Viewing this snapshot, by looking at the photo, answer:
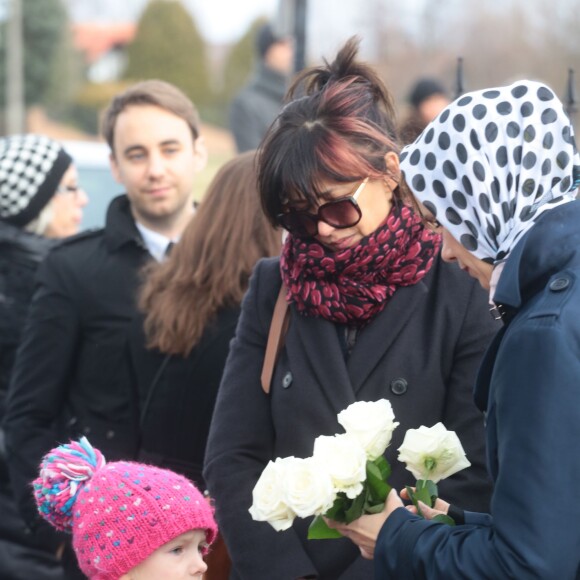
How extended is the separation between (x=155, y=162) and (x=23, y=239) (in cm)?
74

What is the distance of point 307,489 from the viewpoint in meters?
2.41

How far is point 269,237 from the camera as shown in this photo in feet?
13.3


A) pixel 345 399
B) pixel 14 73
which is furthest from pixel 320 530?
pixel 14 73

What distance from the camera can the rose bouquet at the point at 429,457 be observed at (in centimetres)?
257

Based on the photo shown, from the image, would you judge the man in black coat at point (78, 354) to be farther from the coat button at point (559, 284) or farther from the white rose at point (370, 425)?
the coat button at point (559, 284)

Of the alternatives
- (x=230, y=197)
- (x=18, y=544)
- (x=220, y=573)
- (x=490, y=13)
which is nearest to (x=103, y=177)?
(x=18, y=544)

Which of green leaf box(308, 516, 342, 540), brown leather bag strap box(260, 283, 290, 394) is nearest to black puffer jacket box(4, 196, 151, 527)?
brown leather bag strap box(260, 283, 290, 394)

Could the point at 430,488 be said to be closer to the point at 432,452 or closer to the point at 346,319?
the point at 432,452

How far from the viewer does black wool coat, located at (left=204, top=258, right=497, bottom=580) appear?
302cm

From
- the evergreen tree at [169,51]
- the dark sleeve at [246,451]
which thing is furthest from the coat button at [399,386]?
the evergreen tree at [169,51]

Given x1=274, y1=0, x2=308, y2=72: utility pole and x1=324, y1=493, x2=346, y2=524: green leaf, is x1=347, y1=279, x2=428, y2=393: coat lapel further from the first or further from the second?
x1=274, y1=0, x2=308, y2=72: utility pole

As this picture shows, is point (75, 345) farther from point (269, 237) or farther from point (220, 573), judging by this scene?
point (220, 573)

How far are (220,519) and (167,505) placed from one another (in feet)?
0.48

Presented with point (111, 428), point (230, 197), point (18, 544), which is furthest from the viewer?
point (18, 544)
